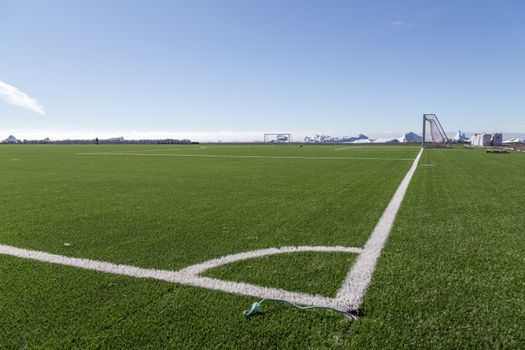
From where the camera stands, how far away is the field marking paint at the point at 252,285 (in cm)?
243

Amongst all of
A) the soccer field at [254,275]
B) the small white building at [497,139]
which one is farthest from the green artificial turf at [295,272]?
the small white building at [497,139]

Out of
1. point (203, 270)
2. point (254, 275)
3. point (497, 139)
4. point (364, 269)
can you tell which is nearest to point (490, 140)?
point (497, 139)

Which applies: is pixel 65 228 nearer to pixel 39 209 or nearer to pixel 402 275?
pixel 39 209

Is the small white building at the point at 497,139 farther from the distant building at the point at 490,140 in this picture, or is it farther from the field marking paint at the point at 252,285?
the field marking paint at the point at 252,285

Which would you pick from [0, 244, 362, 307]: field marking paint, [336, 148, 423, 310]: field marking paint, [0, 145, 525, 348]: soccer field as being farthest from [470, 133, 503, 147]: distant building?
[0, 244, 362, 307]: field marking paint

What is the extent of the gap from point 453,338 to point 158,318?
174cm

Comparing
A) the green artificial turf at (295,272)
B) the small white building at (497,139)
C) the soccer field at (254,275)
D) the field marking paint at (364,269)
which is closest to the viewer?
the soccer field at (254,275)

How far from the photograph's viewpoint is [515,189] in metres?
7.53

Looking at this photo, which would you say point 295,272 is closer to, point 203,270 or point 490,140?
point 203,270

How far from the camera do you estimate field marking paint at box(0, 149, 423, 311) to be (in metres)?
2.43

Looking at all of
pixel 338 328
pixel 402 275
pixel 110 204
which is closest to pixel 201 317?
pixel 338 328

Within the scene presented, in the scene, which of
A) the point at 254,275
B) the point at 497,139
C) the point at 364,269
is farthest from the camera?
the point at 497,139

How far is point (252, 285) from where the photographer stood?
2619 mm

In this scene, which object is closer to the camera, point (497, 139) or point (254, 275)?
point (254, 275)
